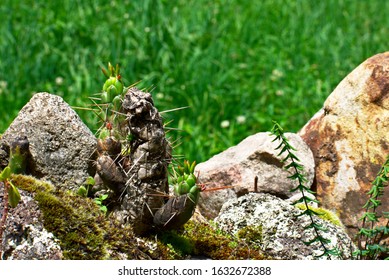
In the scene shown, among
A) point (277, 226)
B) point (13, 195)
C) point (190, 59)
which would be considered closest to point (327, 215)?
point (277, 226)

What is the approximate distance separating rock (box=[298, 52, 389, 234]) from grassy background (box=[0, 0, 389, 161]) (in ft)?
6.33

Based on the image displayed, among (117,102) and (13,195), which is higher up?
(117,102)

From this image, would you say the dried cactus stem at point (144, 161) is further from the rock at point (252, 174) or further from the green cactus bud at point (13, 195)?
the rock at point (252, 174)

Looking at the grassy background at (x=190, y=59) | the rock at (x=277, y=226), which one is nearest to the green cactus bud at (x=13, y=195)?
the rock at (x=277, y=226)

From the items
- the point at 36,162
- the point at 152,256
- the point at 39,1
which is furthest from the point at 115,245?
the point at 39,1

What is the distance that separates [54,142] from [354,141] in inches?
77.8

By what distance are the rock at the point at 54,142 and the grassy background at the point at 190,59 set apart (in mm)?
2714

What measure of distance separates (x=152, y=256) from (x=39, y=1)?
18.6 feet

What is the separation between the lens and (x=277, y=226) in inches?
165

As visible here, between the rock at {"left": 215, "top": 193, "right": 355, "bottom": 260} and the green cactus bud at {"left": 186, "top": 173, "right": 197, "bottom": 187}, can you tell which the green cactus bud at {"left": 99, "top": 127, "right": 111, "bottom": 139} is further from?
the rock at {"left": 215, "top": 193, "right": 355, "bottom": 260}

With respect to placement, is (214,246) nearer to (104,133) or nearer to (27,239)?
(104,133)


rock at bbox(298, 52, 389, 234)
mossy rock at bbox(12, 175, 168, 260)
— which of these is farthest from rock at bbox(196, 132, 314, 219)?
mossy rock at bbox(12, 175, 168, 260)

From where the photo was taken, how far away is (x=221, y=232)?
427 centimetres

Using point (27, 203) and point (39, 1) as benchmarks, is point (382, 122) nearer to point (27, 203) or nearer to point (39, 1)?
point (27, 203)
